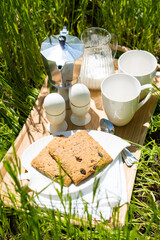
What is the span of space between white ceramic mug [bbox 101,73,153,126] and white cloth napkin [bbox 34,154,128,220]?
16cm

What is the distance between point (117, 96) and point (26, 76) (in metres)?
0.48

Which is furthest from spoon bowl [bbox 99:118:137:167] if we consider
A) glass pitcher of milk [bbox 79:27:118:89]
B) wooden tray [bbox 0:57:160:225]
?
glass pitcher of milk [bbox 79:27:118:89]

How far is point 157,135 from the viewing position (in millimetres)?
1254

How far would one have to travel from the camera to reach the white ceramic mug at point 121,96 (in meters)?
0.96

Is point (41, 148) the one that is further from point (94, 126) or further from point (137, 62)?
point (137, 62)

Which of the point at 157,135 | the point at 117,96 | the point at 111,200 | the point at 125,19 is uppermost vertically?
the point at 125,19

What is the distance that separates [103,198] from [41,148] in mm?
260

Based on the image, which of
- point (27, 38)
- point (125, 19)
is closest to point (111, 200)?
point (27, 38)

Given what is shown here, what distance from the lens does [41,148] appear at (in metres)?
0.96

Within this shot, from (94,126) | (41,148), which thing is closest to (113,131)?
(94,126)

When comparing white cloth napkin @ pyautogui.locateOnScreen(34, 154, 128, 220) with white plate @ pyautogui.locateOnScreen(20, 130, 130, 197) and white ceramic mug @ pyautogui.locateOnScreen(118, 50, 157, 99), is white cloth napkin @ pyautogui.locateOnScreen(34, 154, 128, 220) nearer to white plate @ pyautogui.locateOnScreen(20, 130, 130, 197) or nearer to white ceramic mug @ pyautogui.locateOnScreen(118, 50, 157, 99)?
white plate @ pyautogui.locateOnScreen(20, 130, 130, 197)

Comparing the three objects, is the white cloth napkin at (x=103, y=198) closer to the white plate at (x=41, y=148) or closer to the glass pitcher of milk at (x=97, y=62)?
the white plate at (x=41, y=148)

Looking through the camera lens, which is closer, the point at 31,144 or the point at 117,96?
the point at 31,144

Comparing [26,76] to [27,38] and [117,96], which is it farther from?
[117,96]
